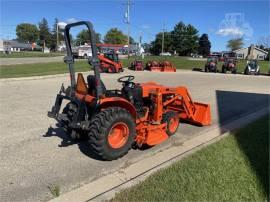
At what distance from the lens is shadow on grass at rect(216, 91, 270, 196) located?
468 centimetres

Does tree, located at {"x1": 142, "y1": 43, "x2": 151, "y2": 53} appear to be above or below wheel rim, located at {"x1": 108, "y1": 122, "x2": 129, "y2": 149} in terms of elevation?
above

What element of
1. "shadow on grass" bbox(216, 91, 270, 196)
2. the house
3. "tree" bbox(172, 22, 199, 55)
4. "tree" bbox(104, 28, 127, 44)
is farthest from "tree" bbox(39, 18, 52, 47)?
"shadow on grass" bbox(216, 91, 270, 196)

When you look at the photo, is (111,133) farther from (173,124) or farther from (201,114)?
(201,114)

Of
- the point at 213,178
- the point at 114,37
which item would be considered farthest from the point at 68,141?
the point at 114,37

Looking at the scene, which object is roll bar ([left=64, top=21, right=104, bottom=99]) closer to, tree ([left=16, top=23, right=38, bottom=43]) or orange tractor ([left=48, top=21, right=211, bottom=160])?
orange tractor ([left=48, top=21, right=211, bottom=160])

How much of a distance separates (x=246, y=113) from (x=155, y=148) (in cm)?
477

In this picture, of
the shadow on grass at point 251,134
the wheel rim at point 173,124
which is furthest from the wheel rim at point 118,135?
the shadow on grass at point 251,134

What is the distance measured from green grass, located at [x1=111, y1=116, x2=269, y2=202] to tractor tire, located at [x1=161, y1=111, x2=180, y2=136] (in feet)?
3.32

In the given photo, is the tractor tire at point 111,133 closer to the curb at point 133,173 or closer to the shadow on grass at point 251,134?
the curb at point 133,173

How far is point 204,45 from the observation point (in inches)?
4611

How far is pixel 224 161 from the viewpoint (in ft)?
16.0

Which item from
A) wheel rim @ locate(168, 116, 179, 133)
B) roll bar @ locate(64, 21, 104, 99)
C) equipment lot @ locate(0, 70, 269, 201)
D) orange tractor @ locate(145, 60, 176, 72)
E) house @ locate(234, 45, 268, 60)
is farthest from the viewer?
house @ locate(234, 45, 268, 60)

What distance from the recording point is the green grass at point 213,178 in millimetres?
3777

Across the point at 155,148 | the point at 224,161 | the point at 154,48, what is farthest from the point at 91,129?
the point at 154,48
